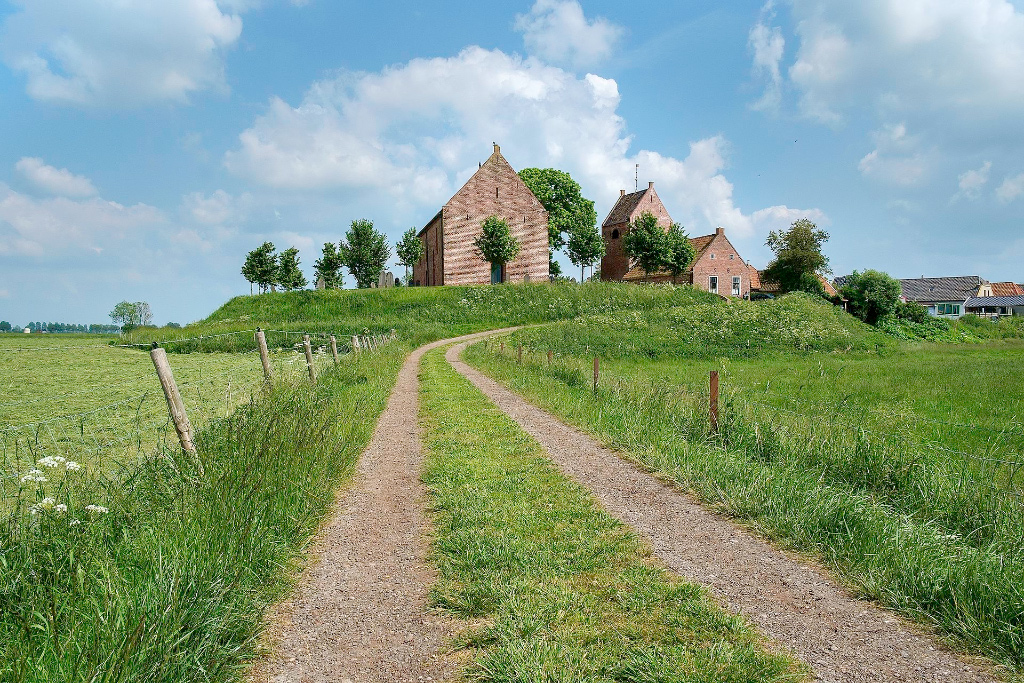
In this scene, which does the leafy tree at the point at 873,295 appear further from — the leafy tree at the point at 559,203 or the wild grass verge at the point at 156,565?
the wild grass verge at the point at 156,565

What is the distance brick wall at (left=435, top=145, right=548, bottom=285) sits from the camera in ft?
178

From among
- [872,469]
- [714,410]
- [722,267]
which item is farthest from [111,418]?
[722,267]

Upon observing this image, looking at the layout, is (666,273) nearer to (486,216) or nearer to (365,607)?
(486,216)

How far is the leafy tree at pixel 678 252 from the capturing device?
59.1 meters

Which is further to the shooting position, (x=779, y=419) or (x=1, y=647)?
(x=779, y=419)

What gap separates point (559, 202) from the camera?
70.6m

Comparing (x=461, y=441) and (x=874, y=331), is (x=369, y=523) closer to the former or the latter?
(x=461, y=441)

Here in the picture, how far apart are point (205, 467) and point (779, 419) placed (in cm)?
891

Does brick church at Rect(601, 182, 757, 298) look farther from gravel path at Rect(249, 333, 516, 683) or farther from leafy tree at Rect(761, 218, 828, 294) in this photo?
gravel path at Rect(249, 333, 516, 683)

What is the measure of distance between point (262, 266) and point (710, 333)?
58168 mm

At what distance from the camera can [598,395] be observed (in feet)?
45.3

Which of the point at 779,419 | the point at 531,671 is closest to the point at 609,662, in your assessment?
the point at 531,671

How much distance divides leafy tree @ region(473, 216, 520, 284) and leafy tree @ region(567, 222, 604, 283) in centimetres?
1839

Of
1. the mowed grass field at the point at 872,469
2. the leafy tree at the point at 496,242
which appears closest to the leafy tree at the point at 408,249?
the leafy tree at the point at 496,242
